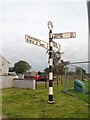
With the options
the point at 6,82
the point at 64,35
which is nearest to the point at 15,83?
the point at 6,82

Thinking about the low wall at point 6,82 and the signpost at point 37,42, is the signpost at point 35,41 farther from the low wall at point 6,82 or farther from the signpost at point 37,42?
the low wall at point 6,82

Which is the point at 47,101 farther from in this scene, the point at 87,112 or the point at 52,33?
the point at 52,33

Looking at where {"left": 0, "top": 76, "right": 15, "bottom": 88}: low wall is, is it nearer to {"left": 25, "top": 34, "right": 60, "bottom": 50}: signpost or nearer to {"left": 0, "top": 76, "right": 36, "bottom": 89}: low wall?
{"left": 0, "top": 76, "right": 36, "bottom": 89}: low wall

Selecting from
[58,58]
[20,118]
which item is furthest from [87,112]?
[58,58]

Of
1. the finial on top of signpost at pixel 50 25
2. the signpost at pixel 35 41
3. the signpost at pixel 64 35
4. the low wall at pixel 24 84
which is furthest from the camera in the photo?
the low wall at pixel 24 84

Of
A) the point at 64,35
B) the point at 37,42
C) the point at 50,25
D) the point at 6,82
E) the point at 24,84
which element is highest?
the point at 50,25

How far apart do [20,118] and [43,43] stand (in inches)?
112

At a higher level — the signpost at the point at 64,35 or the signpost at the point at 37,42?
the signpost at the point at 64,35

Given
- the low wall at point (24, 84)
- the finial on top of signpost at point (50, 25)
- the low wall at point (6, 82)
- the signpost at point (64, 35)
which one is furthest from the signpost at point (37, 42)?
the low wall at point (6, 82)

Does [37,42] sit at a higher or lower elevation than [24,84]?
higher

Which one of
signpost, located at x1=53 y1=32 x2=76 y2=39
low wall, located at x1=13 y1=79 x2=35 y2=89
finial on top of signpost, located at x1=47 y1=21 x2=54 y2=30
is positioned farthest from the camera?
→ low wall, located at x1=13 y1=79 x2=35 y2=89

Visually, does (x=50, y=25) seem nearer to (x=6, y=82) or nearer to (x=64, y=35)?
(x=64, y=35)

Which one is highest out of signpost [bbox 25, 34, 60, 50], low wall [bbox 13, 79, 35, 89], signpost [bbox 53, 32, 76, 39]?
signpost [bbox 53, 32, 76, 39]

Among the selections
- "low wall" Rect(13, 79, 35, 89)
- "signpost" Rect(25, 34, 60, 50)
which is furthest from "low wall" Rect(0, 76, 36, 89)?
"signpost" Rect(25, 34, 60, 50)
